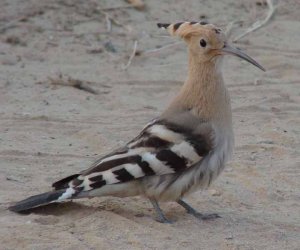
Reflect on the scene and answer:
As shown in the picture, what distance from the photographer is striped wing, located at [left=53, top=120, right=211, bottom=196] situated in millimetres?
4824

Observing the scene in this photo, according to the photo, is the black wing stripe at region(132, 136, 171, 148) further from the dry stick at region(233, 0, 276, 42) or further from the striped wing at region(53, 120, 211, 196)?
the dry stick at region(233, 0, 276, 42)

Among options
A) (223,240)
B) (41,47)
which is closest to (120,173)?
(223,240)

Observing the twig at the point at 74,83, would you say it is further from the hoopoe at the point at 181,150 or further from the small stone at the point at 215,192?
the hoopoe at the point at 181,150

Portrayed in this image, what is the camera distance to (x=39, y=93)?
24.1ft

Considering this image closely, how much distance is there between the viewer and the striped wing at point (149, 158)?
4.82 meters

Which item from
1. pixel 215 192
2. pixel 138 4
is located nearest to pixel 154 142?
pixel 215 192

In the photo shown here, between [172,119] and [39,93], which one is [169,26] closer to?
[172,119]

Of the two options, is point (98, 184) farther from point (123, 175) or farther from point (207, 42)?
point (207, 42)

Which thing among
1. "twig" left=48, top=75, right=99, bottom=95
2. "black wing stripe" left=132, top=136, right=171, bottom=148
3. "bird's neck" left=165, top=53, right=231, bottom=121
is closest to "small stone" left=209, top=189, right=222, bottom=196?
"bird's neck" left=165, top=53, right=231, bottom=121

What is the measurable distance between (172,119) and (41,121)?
6.26 feet

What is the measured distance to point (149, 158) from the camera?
4840mm

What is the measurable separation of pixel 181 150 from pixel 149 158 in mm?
165

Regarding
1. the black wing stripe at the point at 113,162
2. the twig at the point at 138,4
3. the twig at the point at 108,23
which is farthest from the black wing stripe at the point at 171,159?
the twig at the point at 138,4

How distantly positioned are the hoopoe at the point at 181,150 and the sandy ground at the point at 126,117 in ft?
0.44
